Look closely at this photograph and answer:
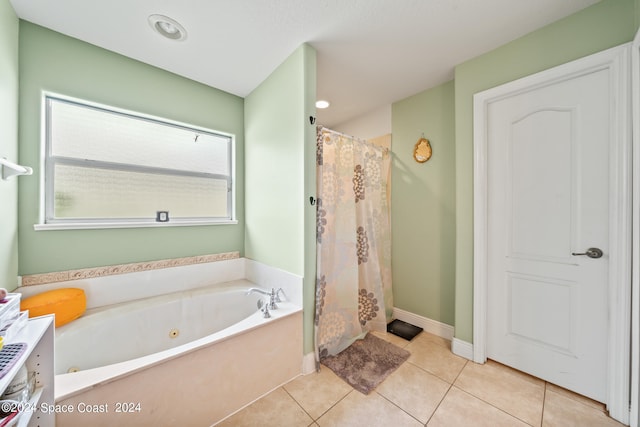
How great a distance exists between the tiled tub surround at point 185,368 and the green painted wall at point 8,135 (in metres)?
0.24

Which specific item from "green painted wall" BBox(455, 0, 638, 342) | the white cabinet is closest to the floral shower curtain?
"green painted wall" BBox(455, 0, 638, 342)

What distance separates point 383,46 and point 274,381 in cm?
244

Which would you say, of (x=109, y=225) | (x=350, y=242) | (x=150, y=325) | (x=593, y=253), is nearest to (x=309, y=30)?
(x=350, y=242)

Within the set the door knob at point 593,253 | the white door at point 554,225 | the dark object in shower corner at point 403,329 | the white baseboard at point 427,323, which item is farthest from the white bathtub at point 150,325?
the door knob at point 593,253

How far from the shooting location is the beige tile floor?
1.25 m

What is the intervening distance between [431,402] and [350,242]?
1167 mm

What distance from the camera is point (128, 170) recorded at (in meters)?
1.80

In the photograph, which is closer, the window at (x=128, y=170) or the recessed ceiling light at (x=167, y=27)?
the recessed ceiling light at (x=167, y=27)

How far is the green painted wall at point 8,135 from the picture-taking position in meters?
1.21

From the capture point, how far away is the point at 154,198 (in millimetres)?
1919

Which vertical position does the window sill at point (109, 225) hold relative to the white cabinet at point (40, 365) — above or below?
above

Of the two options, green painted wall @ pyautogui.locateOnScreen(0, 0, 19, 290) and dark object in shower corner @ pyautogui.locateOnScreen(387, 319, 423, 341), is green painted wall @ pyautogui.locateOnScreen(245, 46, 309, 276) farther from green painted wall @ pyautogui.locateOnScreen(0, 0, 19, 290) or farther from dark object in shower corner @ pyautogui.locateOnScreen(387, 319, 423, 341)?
green painted wall @ pyautogui.locateOnScreen(0, 0, 19, 290)

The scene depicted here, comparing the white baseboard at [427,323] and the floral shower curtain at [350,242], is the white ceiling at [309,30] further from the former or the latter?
the white baseboard at [427,323]

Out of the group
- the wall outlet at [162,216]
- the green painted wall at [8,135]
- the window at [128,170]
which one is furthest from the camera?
the wall outlet at [162,216]
